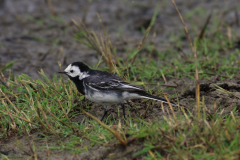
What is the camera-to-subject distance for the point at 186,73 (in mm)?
6359

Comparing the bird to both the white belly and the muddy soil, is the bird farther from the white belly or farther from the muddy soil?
the muddy soil

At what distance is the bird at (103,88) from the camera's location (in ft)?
15.6

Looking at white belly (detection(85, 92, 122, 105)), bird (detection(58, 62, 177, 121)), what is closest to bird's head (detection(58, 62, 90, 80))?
bird (detection(58, 62, 177, 121))

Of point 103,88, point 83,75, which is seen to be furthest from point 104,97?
point 83,75

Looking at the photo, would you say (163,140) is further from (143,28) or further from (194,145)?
(143,28)

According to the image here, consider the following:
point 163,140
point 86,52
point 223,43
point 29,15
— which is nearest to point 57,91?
point 163,140

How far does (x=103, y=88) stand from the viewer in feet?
16.1

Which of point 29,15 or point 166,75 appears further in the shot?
point 29,15

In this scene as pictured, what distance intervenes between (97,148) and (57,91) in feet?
4.74

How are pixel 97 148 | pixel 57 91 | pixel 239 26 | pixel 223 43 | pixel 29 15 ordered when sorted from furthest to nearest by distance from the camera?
pixel 29 15 → pixel 239 26 → pixel 223 43 → pixel 57 91 → pixel 97 148

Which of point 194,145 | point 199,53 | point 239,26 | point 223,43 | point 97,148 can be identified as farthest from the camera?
point 239,26

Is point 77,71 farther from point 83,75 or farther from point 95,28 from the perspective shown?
point 95,28

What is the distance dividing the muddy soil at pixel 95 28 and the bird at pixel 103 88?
34cm

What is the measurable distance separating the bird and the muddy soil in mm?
344
